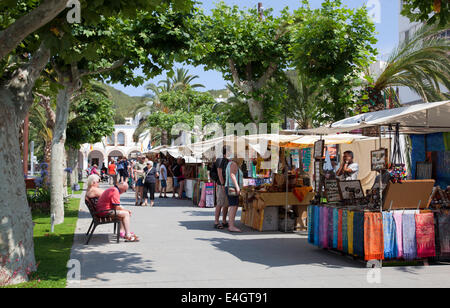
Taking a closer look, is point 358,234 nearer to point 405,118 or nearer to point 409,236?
point 409,236

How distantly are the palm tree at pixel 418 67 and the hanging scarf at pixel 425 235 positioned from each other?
6332 mm

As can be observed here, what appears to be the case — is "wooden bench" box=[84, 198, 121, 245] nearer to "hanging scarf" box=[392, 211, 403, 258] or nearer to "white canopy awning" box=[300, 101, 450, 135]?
"white canopy awning" box=[300, 101, 450, 135]

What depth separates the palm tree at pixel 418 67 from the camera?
1295 centimetres

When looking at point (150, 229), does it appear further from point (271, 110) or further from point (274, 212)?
point (271, 110)

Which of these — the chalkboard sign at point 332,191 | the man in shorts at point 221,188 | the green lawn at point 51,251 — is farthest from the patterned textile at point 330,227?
the green lawn at point 51,251

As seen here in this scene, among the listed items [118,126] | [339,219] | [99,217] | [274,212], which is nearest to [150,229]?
[99,217]

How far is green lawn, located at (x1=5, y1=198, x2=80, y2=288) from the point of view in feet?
18.7

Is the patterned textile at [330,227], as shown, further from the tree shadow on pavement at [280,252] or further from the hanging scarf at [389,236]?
the hanging scarf at [389,236]

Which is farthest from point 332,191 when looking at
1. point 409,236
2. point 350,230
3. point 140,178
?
point 140,178

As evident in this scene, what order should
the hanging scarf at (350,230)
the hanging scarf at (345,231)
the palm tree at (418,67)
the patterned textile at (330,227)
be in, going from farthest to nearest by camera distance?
the palm tree at (418,67) → the patterned textile at (330,227) → the hanging scarf at (345,231) → the hanging scarf at (350,230)

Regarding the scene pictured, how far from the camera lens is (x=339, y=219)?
738 centimetres

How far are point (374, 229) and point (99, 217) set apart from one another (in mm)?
4996
